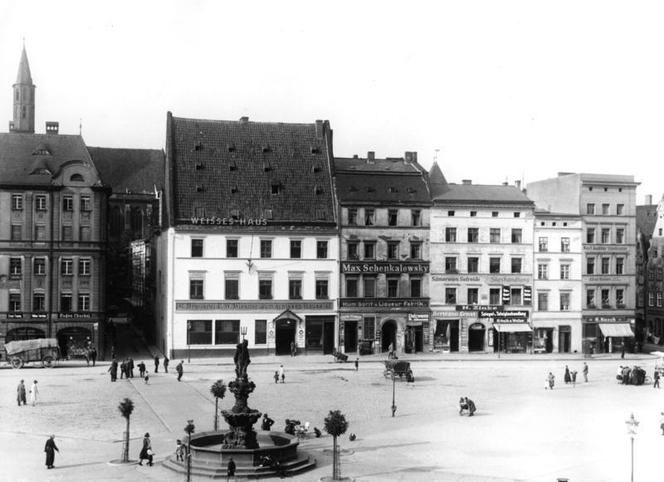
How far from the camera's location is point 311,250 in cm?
6738

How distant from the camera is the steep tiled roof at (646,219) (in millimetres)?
90625

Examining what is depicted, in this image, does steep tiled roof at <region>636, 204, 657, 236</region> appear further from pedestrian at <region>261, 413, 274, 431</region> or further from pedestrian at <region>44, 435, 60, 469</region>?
pedestrian at <region>44, 435, 60, 469</region>

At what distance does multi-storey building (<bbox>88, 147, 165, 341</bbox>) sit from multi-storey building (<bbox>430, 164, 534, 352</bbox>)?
38215 mm

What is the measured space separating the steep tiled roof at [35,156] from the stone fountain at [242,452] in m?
37.6

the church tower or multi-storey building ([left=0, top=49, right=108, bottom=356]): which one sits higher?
the church tower

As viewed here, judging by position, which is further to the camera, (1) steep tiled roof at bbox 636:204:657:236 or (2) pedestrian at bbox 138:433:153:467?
(1) steep tiled roof at bbox 636:204:657:236

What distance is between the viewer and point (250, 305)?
65.8 metres

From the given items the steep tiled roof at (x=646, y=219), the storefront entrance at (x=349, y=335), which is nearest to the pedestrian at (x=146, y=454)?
the storefront entrance at (x=349, y=335)

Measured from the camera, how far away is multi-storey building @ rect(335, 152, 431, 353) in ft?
223

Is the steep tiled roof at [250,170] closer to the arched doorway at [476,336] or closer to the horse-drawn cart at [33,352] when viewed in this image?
the horse-drawn cart at [33,352]

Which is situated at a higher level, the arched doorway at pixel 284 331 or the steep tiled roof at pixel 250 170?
the steep tiled roof at pixel 250 170

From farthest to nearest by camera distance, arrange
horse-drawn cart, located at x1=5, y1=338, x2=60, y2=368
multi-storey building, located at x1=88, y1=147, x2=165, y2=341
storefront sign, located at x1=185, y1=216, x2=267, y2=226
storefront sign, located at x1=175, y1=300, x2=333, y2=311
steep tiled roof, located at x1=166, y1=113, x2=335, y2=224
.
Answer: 1. multi-storey building, located at x1=88, y1=147, x2=165, y2=341
2. steep tiled roof, located at x1=166, y1=113, x2=335, y2=224
3. storefront sign, located at x1=185, y1=216, x2=267, y2=226
4. storefront sign, located at x1=175, y1=300, x2=333, y2=311
5. horse-drawn cart, located at x1=5, y1=338, x2=60, y2=368

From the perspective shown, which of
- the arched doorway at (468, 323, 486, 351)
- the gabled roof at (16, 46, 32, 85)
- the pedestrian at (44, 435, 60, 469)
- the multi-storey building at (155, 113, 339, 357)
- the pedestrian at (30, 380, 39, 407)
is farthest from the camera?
the gabled roof at (16, 46, 32, 85)

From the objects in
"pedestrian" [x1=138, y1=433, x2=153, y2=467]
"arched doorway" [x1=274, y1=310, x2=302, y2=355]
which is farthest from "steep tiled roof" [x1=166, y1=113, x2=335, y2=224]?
"pedestrian" [x1=138, y1=433, x2=153, y2=467]
